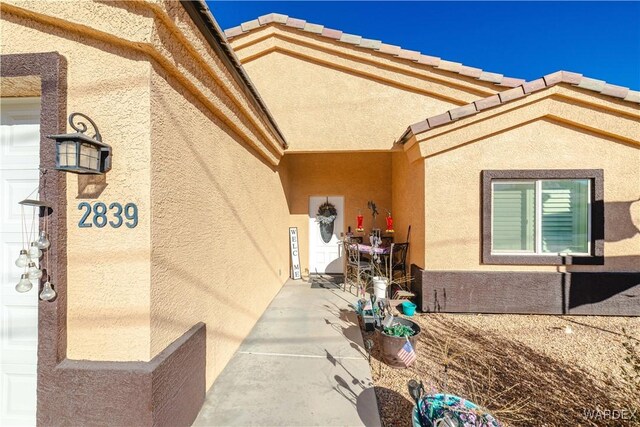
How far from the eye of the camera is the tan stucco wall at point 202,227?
7.77ft

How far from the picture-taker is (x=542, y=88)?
214 inches

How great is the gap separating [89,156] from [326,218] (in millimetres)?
7963

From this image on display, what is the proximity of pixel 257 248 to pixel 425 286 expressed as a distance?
3.67 m

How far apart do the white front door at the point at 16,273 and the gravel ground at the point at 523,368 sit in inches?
136

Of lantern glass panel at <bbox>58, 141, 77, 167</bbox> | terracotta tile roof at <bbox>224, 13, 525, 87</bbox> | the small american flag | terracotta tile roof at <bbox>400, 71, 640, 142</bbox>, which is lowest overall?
the small american flag

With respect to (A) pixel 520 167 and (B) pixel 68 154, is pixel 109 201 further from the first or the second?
(A) pixel 520 167

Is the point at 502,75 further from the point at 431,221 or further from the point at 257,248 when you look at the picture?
the point at 257,248

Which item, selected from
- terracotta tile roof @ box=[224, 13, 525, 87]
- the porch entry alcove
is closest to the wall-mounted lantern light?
terracotta tile roof @ box=[224, 13, 525, 87]

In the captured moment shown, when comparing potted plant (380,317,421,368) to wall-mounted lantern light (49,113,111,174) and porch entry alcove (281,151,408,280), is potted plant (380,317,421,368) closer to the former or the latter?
wall-mounted lantern light (49,113,111,174)

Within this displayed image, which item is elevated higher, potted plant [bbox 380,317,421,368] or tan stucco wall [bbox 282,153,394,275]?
tan stucco wall [bbox 282,153,394,275]

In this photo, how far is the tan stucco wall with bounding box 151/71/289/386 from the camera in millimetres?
2369

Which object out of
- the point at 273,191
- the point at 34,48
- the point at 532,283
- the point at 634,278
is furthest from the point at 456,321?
the point at 34,48

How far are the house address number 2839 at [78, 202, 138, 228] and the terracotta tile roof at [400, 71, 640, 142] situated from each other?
18.1 ft

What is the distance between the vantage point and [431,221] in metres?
5.82
